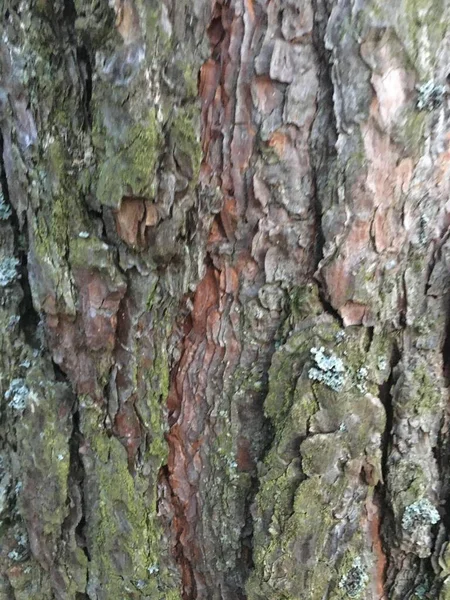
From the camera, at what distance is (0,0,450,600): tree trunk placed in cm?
100

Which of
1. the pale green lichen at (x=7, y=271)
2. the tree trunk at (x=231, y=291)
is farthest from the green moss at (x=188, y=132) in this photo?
the pale green lichen at (x=7, y=271)

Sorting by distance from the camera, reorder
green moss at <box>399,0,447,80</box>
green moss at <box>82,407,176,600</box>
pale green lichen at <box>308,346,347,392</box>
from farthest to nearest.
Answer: green moss at <box>82,407,176,600</box>
pale green lichen at <box>308,346,347,392</box>
green moss at <box>399,0,447,80</box>

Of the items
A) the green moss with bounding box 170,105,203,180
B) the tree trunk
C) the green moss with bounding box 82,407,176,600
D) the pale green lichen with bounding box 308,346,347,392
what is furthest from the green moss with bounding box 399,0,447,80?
the green moss with bounding box 82,407,176,600

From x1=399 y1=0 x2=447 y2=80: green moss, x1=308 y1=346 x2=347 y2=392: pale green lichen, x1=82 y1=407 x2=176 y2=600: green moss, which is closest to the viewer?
x1=399 y1=0 x2=447 y2=80: green moss

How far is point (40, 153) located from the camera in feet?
3.66

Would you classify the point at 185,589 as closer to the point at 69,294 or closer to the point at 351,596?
the point at 351,596

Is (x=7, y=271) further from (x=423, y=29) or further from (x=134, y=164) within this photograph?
(x=423, y=29)

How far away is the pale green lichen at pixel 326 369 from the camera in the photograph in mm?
1075

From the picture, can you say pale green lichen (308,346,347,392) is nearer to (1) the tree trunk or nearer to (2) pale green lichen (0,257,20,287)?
(1) the tree trunk

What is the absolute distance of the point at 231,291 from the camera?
1.13 m

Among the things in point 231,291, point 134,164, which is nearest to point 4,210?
point 134,164

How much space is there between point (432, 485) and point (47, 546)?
2.93ft

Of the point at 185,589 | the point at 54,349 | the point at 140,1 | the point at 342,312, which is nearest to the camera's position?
the point at 140,1

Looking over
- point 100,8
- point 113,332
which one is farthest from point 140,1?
point 113,332
